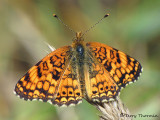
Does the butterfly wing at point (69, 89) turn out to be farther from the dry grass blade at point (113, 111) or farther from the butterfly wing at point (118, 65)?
the butterfly wing at point (118, 65)

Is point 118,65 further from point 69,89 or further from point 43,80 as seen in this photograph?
point 43,80

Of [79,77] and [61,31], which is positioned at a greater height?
[61,31]

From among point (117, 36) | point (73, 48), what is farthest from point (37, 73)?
point (117, 36)

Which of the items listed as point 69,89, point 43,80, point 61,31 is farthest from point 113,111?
point 61,31

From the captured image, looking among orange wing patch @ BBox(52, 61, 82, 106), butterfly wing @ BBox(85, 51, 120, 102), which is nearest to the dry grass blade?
butterfly wing @ BBox(85, 51, 120, 102)

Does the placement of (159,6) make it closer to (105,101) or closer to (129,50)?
(129,50)
